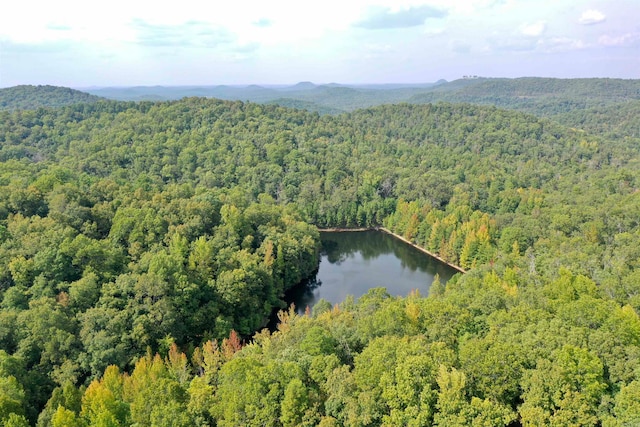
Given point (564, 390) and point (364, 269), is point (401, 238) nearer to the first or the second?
point (364, 269)

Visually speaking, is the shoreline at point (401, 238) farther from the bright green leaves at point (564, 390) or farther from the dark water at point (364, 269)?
the bright green leaves at point (564, 390)

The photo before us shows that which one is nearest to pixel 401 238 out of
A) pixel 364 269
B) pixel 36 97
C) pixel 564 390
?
pixel 364 269

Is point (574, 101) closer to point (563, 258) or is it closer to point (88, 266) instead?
point (563, 258)

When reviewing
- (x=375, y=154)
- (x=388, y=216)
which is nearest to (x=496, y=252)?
(x=388, y=216)

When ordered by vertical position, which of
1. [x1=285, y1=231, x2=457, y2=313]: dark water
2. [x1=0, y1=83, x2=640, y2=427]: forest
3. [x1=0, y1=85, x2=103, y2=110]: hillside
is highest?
[x1=0, y1=85, x2=103, y2=110]: hillside

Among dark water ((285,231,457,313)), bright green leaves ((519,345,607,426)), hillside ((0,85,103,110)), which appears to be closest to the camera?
bright green leaves ((519,345,607,426))

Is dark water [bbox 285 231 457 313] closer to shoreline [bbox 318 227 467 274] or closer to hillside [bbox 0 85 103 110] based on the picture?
shoreline [bbox 318 227 467 274]

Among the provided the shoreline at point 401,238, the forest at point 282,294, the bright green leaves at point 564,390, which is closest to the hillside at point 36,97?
the forest at point 282,294

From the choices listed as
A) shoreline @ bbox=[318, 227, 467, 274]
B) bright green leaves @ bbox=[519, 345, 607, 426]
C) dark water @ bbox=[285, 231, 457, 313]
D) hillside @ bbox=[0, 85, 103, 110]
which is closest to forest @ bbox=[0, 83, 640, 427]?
bright green leaves @ bbox=[519, 345, 607, 426]
